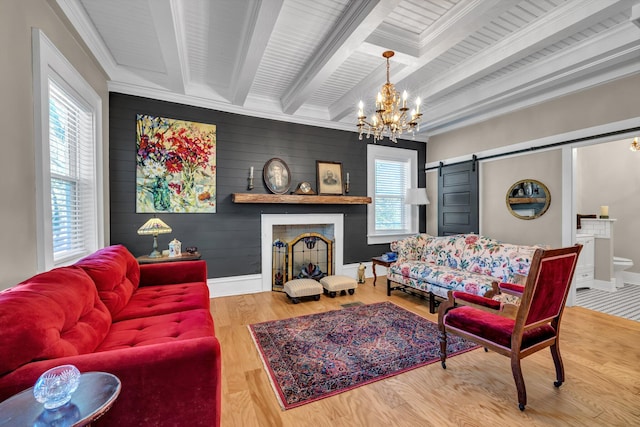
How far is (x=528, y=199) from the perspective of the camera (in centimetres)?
410

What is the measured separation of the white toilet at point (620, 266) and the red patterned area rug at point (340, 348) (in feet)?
12.7

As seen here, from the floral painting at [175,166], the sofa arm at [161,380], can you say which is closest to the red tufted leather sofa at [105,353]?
the sofa arm at [161,380]

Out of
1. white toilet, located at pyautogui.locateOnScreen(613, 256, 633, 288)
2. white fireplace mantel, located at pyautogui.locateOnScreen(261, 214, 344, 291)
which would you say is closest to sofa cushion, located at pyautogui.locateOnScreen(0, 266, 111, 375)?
white fireplace mantel, located at pyautogui.locateOnScreen(261, 214, 344, 291)

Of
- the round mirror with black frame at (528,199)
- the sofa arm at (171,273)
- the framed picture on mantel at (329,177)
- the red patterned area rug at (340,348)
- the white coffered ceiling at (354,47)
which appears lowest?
the red patterned area rug at (340,348)

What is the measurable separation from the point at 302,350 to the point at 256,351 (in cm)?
43

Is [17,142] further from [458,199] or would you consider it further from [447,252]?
[458,199]

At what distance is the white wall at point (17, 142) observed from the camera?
157 cm

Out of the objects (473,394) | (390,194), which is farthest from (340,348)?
(390,194)

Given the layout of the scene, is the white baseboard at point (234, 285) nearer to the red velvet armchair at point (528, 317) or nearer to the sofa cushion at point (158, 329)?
the sofa cushion at point (158, 329)

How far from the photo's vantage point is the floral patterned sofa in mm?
3164

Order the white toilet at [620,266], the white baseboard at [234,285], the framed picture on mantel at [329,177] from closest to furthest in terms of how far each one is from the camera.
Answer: the white baseboard at [234,285] → the white toilet at [620,266] → the framed picture on mantel at [329,177]

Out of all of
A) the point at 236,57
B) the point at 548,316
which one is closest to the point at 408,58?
the point at 236,57

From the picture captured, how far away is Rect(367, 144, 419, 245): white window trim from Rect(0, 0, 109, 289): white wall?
176 inches

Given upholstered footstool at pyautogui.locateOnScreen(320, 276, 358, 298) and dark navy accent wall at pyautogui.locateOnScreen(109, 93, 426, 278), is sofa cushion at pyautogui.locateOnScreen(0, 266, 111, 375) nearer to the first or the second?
dark navy accent wall at pyautogui.locateOnScreen(109, 93, 426, 278)
